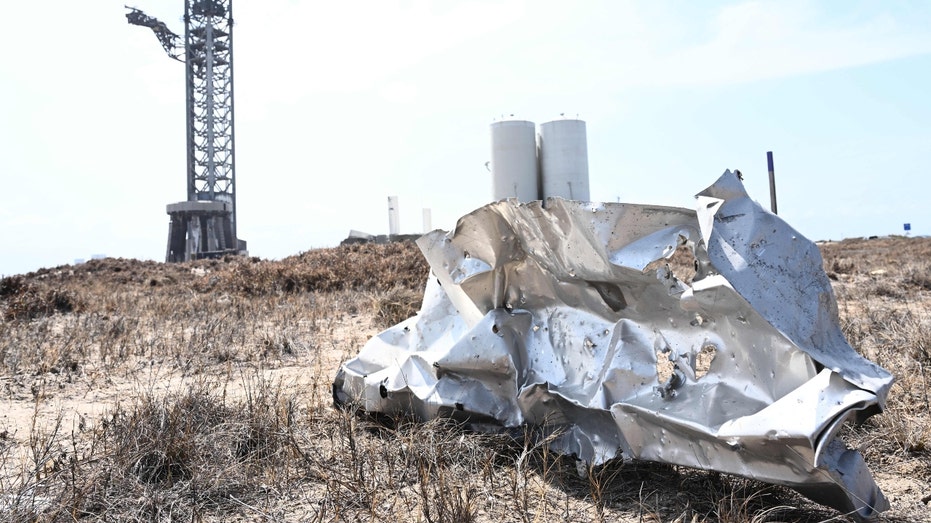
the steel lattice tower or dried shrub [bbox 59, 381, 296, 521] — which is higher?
the steel lattice tower

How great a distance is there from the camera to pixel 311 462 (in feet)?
8.87

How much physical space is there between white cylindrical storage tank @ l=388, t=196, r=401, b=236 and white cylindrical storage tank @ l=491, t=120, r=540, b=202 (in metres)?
8.56

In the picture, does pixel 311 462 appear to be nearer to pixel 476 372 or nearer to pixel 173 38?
pixel 476 372

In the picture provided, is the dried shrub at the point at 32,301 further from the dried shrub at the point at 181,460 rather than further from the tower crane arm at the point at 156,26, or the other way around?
the tower crane arm at the point at 156,26

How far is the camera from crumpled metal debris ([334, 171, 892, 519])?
1951 mm

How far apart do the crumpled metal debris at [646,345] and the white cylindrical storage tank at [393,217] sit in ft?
53.7

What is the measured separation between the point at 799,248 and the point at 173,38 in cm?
4528

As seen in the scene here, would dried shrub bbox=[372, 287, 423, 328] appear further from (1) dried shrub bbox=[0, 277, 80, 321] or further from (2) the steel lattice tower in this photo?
(2) the steel lattice tower

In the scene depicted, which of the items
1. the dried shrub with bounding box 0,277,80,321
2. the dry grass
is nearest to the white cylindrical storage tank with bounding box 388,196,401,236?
the dried shrub with bounding box 0,277,80,321

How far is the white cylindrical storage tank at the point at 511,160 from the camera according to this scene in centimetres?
1134

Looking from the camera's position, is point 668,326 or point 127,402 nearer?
point 668,326

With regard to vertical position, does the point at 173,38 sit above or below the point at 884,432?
above

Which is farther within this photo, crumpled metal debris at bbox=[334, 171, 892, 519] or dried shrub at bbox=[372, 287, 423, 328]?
dried shrub at bbox=[372, 287, 423, 328]

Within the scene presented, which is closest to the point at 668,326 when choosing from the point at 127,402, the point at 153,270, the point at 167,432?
the point at 167,432
